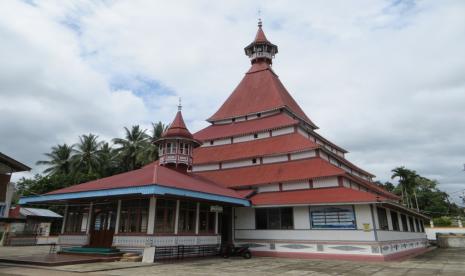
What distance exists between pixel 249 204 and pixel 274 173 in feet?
9.95

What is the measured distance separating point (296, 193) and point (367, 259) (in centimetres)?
508

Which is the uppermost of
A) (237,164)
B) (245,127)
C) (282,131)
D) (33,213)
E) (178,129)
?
(245,127)

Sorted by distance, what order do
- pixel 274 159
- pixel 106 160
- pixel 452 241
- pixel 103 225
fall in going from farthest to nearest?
pixel 106 160 → pixel 452 241 → pixel 274 159 → pixel 103 225

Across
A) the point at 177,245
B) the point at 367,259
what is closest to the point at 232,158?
the point at 177,245

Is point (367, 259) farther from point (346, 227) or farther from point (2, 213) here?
point (2, 213)

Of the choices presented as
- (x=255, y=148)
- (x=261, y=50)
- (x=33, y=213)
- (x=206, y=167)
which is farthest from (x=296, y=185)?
(x=33, y=213)

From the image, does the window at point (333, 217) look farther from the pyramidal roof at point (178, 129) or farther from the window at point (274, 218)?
the pyramidal roof at point (178, 129)

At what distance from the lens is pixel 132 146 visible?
43.4m

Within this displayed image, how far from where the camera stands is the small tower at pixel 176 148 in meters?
21.0

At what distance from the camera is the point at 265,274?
10.9m

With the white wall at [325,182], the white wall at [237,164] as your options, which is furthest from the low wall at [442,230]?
the white wall at [237,164]

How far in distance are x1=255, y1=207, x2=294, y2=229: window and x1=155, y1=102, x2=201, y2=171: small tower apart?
18.5 feet

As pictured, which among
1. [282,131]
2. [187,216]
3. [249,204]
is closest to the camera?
[187,216]

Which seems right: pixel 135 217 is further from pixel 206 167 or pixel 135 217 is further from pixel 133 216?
pixel 206 167
